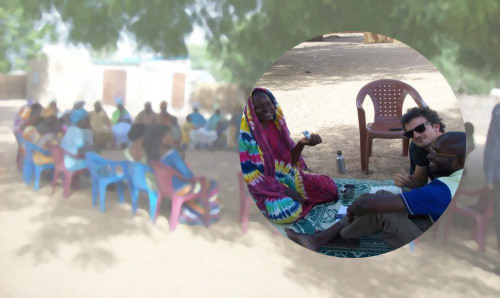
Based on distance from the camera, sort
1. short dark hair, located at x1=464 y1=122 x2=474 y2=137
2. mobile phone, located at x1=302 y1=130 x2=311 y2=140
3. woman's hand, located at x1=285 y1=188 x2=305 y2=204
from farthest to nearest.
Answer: mobile phone, located at x1=302 y1=130 x2=311 y2=140, woman's hand, located at x1=285 y1=188 x2=305 y2=204, short dark hair, located at x1=464 y1=122 x2=474 y2=137

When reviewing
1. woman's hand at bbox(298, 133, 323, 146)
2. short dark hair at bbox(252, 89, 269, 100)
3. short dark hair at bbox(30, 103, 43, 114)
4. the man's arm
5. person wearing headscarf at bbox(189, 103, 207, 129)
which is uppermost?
short dark hair at bbox(252, 89, 269, 100)

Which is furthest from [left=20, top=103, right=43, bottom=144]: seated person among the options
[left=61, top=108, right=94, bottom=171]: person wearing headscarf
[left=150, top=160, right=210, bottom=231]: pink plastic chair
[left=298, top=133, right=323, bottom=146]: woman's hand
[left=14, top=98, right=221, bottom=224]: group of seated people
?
[left=298, top=133, right=323, bottom=146]: woman's hand

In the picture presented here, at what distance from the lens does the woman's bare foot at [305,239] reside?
2.56m

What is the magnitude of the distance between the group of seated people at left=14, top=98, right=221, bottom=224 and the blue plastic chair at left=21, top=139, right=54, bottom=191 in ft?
0.11

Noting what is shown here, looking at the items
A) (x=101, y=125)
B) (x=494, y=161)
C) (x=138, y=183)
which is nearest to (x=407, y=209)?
(x=494, y=161)

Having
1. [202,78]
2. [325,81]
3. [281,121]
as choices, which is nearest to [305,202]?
[281,121]

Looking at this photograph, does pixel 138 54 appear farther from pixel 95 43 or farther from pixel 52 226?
pixel 52 226

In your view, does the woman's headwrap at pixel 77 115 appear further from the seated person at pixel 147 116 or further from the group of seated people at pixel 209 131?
the group of seated people at pixel 209 131

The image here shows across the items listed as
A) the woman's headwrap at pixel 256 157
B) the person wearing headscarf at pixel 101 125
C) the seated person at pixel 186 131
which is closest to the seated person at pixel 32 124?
the person wearing headscarf at pixel 101 125

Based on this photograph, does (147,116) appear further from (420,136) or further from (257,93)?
(420,136)

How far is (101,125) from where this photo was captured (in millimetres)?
2307

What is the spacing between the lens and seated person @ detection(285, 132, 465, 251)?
2.48 m

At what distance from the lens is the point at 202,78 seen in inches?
88.7

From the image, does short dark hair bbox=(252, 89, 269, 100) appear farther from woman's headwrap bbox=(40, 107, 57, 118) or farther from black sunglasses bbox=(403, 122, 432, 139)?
woman's headwrap bbox=(40, 107, 57, 118)
